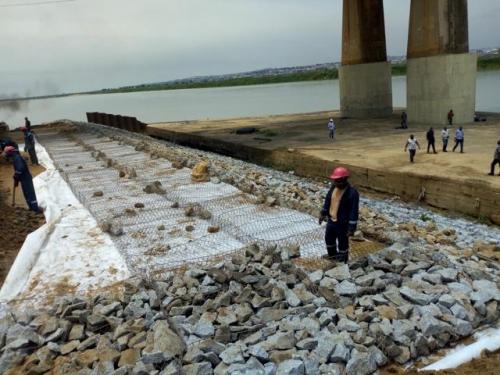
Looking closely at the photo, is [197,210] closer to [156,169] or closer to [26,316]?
[26,316]

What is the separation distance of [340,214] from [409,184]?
25.1 feet

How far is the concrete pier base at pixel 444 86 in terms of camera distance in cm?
2158

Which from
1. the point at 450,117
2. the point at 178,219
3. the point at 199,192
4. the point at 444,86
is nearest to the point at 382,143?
the point at 450,117

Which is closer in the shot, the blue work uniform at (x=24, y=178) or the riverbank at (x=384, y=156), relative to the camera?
the blue work uniform at (x=24, y=178)

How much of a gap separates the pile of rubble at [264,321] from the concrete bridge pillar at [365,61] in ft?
82.4

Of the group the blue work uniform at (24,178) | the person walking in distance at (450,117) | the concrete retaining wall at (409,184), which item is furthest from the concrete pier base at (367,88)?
the blue work uniform at (24,178)

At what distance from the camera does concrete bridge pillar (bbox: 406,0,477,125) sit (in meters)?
21.2

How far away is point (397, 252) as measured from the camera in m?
6.04

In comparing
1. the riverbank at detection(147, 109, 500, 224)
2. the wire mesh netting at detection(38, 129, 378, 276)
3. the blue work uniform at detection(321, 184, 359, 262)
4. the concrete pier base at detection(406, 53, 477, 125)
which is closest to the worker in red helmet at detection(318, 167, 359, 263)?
the blue work uniform at detection(321, 184, 359, 262)

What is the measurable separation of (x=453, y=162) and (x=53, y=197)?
11991mm

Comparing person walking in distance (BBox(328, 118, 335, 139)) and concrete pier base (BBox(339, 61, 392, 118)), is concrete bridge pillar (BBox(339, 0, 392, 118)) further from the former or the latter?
person walking in distance (BBox(328, 118, 335, 139))

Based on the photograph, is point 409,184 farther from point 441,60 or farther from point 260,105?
point 260,105

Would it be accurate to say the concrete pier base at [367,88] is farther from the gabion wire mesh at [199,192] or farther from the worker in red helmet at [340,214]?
the worker in red helmet at [340,214]

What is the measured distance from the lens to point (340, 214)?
576 centimetres
